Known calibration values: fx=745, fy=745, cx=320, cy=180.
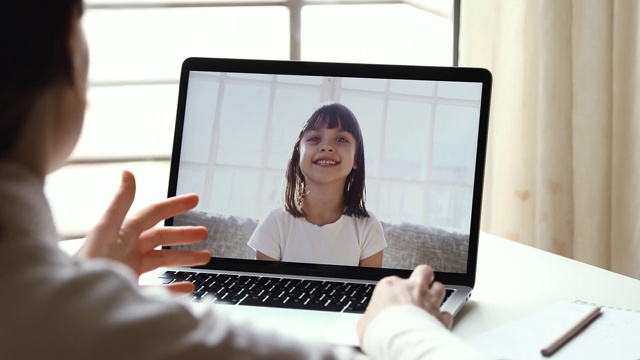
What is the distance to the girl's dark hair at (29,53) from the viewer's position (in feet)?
1.24

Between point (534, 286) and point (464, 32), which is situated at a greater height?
point (464, 32)

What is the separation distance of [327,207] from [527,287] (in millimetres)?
296

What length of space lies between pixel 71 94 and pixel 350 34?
205 cm

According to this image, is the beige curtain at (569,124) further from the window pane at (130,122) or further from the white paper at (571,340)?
the window pane at (130,122)

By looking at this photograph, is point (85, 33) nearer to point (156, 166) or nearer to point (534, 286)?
point (534, 286)

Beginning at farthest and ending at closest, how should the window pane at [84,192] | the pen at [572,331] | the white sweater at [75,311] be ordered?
1. the window pane at [84,192]
2. the pen at [572,331]
3. the white sweater at [75,311]

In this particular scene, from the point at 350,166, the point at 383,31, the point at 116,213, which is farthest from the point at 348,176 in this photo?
the point at 383,31

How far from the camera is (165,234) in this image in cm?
89

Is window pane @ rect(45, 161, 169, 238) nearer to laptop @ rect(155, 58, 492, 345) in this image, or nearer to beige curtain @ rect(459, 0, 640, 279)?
beige curtain @ rect(459, 0, 640, 279)

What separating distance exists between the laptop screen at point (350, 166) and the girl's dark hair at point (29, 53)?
0.64m

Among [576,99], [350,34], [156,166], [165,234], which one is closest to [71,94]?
[165,234]

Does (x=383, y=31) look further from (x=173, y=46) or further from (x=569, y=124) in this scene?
(x=569, y=124)

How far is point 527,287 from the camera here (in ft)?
3.36

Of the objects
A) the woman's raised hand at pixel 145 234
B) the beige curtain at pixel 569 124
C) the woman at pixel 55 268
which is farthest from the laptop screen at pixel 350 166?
the beige curtain at pixel 569 124
